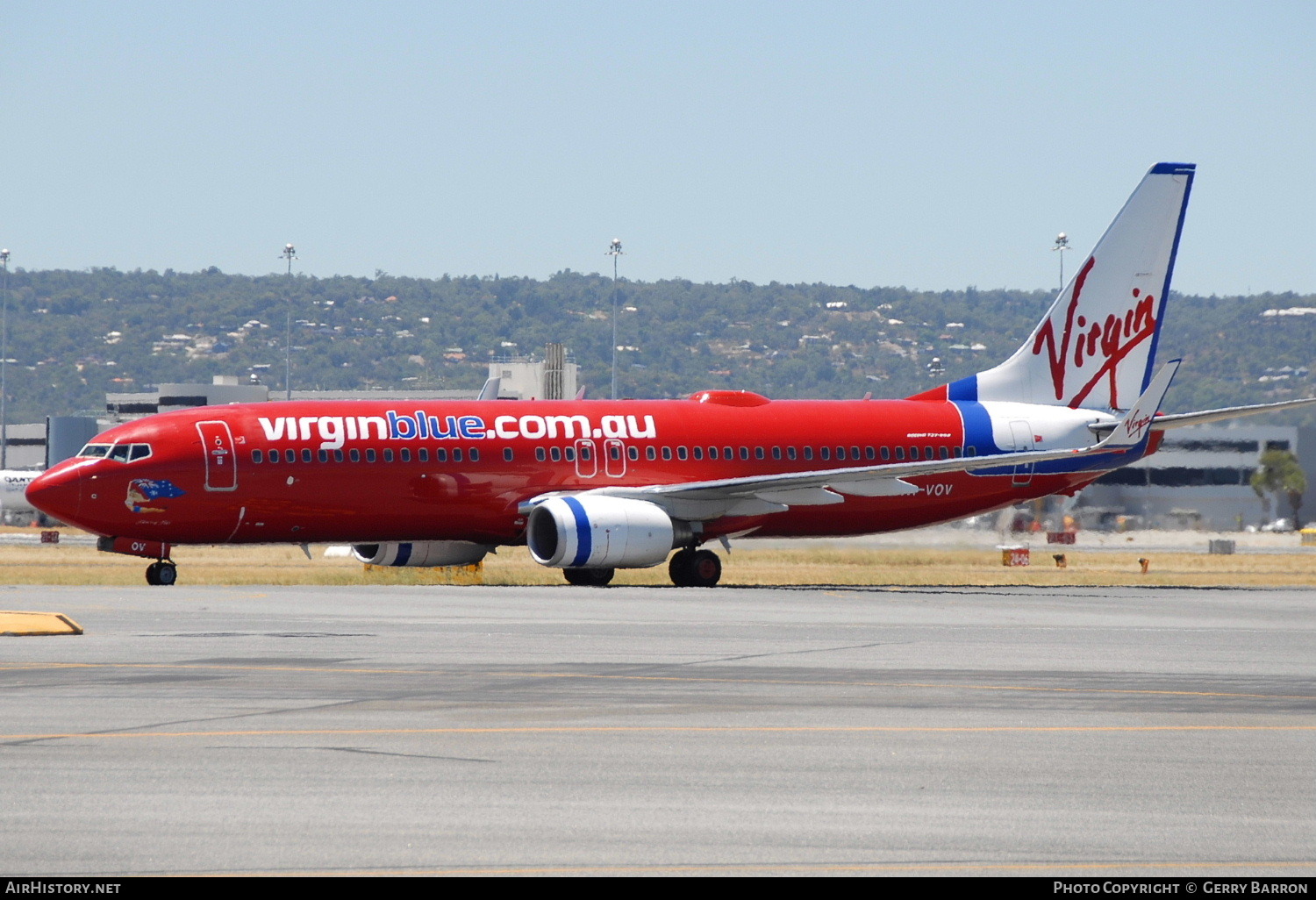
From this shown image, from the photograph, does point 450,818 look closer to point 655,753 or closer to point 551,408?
point 655,753

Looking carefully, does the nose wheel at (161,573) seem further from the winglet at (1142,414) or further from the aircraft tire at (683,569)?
the winglet at (1142,414)

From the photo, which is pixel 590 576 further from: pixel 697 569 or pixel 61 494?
pixel 61 494

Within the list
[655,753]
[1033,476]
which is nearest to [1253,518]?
[1033,476]

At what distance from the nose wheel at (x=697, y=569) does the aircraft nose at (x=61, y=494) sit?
41.3 feet

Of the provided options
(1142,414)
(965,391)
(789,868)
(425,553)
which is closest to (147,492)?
(425,553)

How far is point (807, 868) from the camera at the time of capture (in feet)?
31.0

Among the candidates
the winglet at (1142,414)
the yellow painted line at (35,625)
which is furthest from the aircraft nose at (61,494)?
the winglet at (1142,414)

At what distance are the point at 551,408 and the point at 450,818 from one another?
98.9 feet

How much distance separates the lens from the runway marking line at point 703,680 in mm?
17875

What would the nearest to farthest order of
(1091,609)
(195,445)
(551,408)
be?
(1091,609) < (195,445) < (551,408)

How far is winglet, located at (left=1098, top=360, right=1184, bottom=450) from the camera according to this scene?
38469 mm

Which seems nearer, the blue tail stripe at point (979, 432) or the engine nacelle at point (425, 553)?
the engine nacelle at point (425, 553)

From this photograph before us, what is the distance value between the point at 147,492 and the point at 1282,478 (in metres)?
64.9
